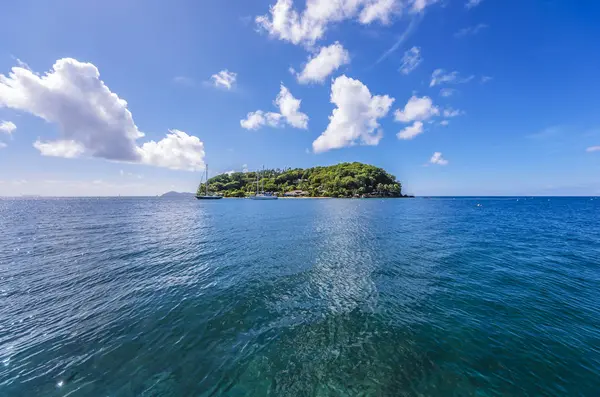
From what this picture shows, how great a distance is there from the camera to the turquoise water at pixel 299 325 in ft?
24.8

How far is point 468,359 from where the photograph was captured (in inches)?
333

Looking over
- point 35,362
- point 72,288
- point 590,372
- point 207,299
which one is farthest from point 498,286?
point 72,288

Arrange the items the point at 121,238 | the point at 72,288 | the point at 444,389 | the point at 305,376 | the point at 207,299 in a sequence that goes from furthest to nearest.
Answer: the point at 121,238 → the point at 72,288 → the point at 207,299 → the point at 305,376 → the point at 444,389

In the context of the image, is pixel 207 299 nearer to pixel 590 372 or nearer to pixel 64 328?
pixel 64 328

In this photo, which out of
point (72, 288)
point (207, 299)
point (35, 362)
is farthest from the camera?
point (72, 288)

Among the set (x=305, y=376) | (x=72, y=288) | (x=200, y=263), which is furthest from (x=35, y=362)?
(x=200, y=263)

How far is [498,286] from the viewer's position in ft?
49.5

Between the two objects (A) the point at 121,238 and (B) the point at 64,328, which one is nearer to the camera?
(B) the point at 64,328

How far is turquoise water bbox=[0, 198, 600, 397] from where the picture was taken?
755 cm

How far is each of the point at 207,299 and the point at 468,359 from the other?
1272 centimetres

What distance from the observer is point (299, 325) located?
1055 cm

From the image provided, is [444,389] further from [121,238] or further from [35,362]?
[121,238]

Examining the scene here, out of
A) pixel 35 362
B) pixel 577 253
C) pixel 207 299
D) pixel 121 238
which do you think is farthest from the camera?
pixel 121 238

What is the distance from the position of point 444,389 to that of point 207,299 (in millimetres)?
11727
